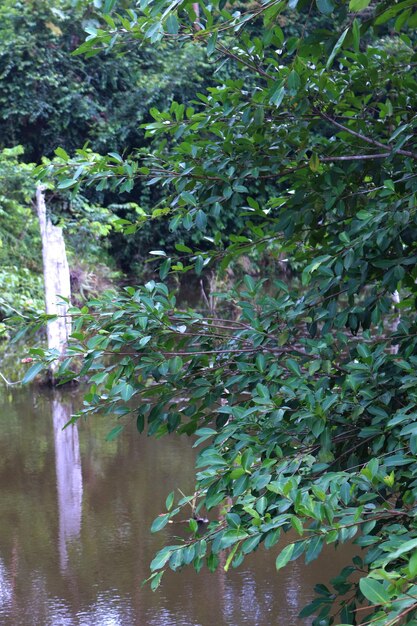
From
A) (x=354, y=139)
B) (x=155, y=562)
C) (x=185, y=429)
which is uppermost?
(x=354, y=139)

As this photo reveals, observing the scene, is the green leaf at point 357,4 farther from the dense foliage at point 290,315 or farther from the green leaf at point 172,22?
the green leaf at point 172,22

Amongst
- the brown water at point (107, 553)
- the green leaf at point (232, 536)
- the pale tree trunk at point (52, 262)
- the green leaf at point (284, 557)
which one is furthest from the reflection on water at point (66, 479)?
the green leaf at point (284, 557)

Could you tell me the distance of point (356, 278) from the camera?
2.45m

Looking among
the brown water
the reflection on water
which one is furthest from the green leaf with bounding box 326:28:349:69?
the reflection on water

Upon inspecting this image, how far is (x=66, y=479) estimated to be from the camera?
670cm

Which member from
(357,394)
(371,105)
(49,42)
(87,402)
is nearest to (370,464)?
(357,394)

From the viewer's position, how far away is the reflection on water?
18.0 feet

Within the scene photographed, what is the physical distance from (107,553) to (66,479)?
1677 millimetres

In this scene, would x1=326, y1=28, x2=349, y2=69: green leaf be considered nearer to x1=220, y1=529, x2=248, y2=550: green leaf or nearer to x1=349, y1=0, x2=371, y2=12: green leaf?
x1=349, y1=0, x2=371, y2=12: green leaf

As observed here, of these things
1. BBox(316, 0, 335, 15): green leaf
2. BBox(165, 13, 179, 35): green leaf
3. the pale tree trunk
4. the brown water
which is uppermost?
the pale tree trunk

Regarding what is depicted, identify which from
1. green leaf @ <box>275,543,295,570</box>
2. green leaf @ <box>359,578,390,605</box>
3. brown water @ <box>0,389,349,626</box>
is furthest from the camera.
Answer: brown water @ <box>0,389,349,626</box>

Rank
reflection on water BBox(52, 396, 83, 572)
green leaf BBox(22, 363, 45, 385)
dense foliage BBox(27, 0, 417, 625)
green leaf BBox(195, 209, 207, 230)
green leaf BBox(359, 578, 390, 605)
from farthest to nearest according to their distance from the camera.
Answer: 1. reflection on water BBox(52, 396, 83, 572)
2. green leaf BBox(195, 209, 207, 230)
3. green leaf BBox(22, 363, 45, 385)
4. dense foliage BBox(27, 0, 417, 625)
5. green leaf BBox(359, 578, 390, 605)

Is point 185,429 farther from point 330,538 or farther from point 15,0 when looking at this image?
point 15,0

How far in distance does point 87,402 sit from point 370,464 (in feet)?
3.75
